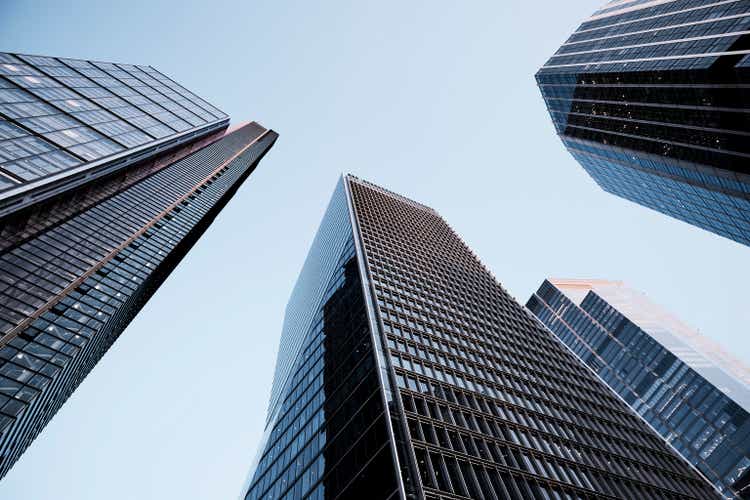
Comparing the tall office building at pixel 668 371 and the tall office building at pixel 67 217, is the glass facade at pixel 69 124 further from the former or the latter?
the tall office building at pixel 668 371

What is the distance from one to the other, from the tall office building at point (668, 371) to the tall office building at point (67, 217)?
115m

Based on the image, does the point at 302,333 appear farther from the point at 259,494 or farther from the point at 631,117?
the point at 631,117

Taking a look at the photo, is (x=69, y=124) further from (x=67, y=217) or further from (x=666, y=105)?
(x=666, y=105)

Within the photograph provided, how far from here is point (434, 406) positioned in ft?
137

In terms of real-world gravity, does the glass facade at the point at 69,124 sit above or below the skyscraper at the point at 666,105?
below

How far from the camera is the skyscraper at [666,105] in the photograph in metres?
62.3

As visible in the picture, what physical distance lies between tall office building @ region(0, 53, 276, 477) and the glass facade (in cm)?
15

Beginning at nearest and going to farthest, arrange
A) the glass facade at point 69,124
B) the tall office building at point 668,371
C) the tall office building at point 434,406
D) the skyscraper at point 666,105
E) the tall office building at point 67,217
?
the tall office building at point 434,406 → the glass facade at point 69,124 → the tall office building at point 67,217 → the skyscraper at point 666,105 → the tall office building at point 668,371

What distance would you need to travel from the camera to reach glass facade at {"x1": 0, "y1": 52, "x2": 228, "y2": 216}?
4025 centimetres

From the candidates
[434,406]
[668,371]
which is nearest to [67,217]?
[434,406]

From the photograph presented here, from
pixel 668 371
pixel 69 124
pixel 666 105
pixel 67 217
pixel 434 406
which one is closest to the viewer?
pixel 434 406

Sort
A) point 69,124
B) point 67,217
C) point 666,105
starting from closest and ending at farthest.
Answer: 1. point 69,124
2. point 67,217
3. point 666,105

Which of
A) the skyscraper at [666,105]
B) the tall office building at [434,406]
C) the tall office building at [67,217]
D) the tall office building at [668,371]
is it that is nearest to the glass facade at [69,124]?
the tall office building at [67,217]

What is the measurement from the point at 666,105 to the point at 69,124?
8144 cm
